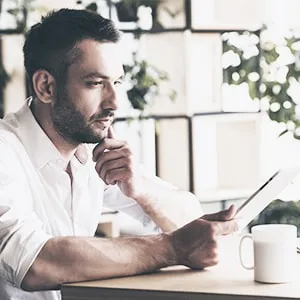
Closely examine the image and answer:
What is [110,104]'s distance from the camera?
1972 millimetres

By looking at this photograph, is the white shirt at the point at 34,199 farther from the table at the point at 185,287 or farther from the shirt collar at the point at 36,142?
the table at the point at 185,287

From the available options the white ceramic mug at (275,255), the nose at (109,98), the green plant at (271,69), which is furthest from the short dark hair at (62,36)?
the green plant at (271,69)

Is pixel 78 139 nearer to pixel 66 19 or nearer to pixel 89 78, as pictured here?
pixel 89 78

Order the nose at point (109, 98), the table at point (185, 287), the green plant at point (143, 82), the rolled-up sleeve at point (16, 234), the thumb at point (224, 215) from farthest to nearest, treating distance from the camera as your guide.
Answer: the green plant at point (143, 82)
the nose at point (109, 98)
the thumb at point (224, 215)
the rolled-up sleeve at point (16, 234)
the table at point (185, 287)

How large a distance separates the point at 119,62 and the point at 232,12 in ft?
5.16

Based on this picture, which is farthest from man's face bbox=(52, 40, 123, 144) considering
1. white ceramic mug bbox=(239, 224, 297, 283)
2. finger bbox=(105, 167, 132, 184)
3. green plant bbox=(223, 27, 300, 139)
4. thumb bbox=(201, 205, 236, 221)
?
green plant bbox=(223, 27, 300, 139)

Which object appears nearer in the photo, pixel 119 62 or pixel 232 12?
pixel 119 62

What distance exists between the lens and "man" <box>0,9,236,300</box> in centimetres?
167

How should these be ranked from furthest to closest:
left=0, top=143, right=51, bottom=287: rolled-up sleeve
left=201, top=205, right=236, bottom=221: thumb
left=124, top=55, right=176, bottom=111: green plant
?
Answer: left=124, top=55, right=176, bottom=111: green plant, left=201, top=205, right=236, bottom=221: thumb, left=0, top=143, right=51, bottom=287: rolled-up sleeve

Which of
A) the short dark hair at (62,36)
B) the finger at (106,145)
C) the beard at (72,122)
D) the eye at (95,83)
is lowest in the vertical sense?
the finger at (106,145)

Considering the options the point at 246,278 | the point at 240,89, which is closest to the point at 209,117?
the point at 240,89

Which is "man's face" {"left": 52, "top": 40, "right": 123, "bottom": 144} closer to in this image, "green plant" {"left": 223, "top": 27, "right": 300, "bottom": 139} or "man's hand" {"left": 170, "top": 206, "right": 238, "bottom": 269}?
"man's hand" {"left": 170, "top": 206, "right": 238, "bottom": 269}

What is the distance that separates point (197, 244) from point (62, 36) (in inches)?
26.7

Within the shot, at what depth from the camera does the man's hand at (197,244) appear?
5.69 feet
